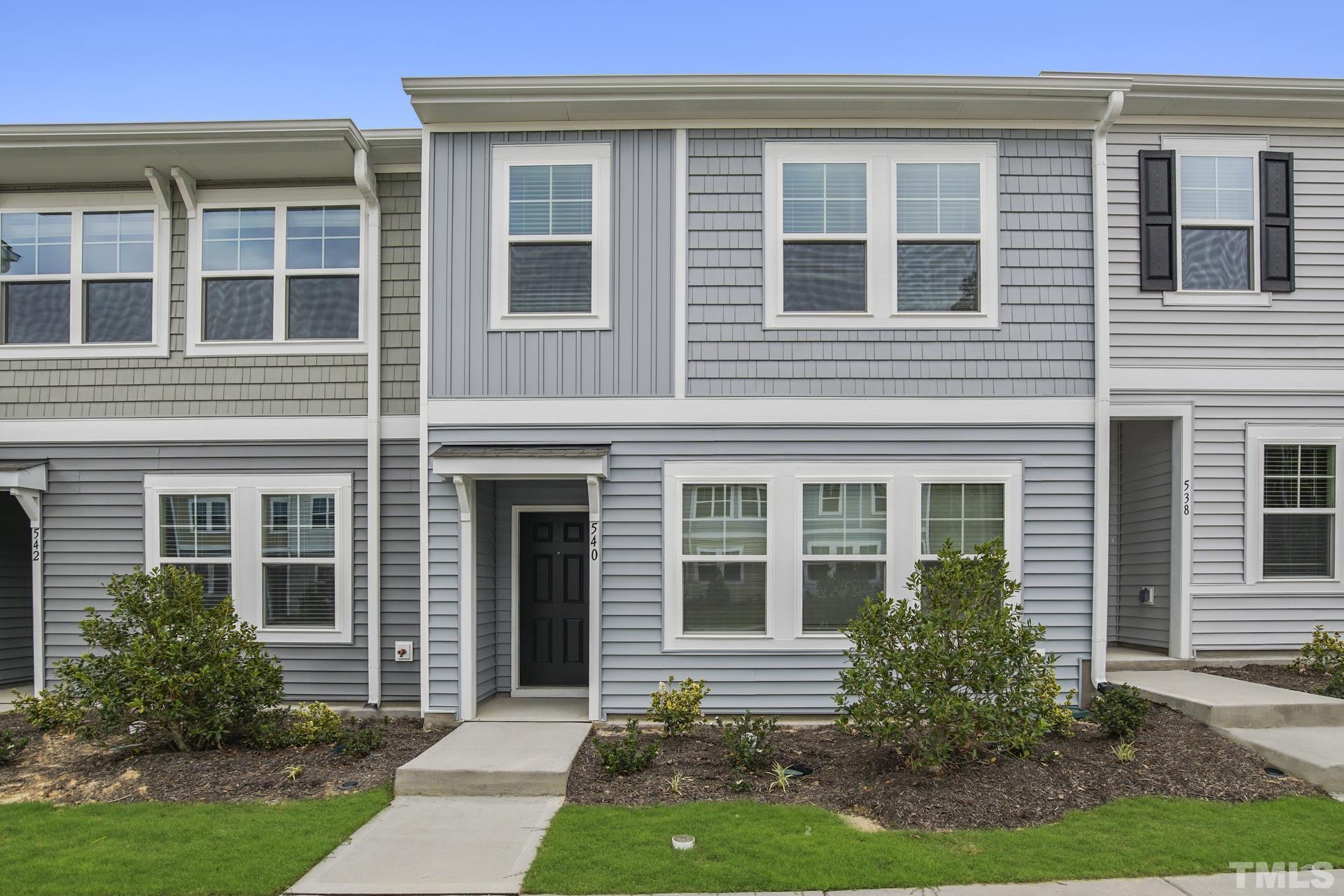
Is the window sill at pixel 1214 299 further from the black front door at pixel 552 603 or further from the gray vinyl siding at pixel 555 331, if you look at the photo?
the black front door at pixel 552 603

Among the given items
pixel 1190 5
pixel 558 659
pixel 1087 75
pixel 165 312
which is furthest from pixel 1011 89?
pixel 1190 5

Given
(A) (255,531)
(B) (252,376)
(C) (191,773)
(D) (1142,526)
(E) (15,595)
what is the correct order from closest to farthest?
(C) (191,773), (A) (255,531), (B) (252,376), (D) (1142,526), (E) (15,595)

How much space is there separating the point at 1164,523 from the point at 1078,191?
350cm

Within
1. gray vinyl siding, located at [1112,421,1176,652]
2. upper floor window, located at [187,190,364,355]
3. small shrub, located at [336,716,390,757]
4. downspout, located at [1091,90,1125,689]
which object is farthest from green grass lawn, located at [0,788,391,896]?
gray vinyl siding, located at [1112,421,1176,652]

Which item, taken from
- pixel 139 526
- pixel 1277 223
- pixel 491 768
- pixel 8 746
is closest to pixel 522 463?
pixel 491 768

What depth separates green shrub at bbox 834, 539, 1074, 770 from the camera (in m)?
6.32

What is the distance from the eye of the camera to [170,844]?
5.58 metres

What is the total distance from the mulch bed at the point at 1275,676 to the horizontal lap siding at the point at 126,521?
8.19m

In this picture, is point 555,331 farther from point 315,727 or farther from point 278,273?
point 315,727

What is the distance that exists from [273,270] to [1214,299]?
913 cm

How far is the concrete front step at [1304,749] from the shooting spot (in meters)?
6.42

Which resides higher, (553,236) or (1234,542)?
(553,236)

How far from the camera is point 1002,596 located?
6613 mm

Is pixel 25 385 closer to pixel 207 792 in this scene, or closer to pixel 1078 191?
pixel 207 792
